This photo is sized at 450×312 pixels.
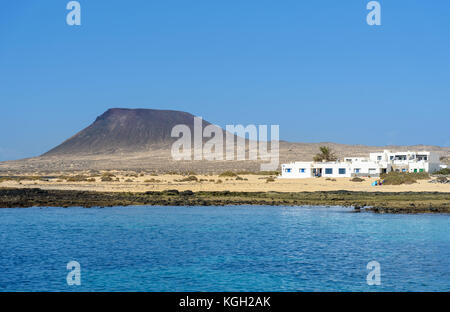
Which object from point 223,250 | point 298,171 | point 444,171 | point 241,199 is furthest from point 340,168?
point 223,250

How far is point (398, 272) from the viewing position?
18781 mm

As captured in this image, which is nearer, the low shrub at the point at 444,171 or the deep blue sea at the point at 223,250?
the deep blue sea at the point at 223,250

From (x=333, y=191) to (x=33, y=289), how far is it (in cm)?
3957

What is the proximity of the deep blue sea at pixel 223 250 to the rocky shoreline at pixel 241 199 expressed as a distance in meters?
3.83

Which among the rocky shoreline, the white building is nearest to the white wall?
the white building

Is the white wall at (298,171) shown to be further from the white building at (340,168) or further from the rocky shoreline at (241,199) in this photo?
the rocky shoreline at (241,199)

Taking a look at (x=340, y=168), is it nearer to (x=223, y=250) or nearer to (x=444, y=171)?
(x=444, y=171)

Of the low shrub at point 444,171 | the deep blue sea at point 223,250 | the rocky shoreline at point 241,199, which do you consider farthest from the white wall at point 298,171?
the deep blue sea at point 223,250

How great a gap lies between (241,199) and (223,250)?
74.9 ft

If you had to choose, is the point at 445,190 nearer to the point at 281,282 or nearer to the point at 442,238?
the point at 442,238

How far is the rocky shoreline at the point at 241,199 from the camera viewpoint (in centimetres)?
3931
